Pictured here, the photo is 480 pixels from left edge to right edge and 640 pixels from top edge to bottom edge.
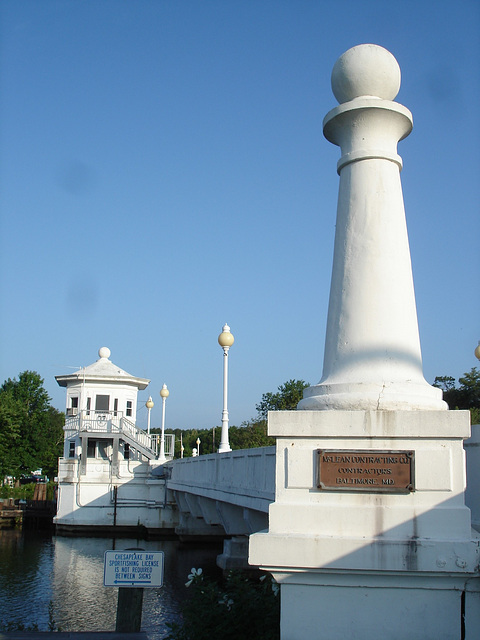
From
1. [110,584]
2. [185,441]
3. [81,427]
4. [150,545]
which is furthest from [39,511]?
[185,441]

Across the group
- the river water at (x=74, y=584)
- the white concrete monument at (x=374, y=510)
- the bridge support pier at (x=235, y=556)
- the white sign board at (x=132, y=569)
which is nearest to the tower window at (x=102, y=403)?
the river water at (x=74, y=584)

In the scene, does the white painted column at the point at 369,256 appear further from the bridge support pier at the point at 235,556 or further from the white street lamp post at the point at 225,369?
the bridge support pier at the point at 235,556

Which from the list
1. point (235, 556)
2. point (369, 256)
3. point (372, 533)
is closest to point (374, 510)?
point (372, 533)

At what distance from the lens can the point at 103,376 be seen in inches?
1639

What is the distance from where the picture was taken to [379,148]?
7.19 metres

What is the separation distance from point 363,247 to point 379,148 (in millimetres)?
1150

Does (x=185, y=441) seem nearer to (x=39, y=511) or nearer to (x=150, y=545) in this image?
(x=39, y=511)

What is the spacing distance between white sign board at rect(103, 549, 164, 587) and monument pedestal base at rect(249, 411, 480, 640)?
4.13 feet

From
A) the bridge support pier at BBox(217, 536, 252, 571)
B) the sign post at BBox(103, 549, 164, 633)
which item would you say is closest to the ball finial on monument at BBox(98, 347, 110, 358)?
the bridge support pier at BBox(217, 536, 252, 571)

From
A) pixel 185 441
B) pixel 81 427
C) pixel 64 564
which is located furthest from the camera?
pixel 185 441

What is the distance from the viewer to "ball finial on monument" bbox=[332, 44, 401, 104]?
730 cm

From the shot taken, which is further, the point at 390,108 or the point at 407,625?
the point at 390,108

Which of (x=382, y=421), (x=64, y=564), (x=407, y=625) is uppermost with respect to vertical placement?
(x=382, y=421)

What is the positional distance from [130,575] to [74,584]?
51.1 feet
